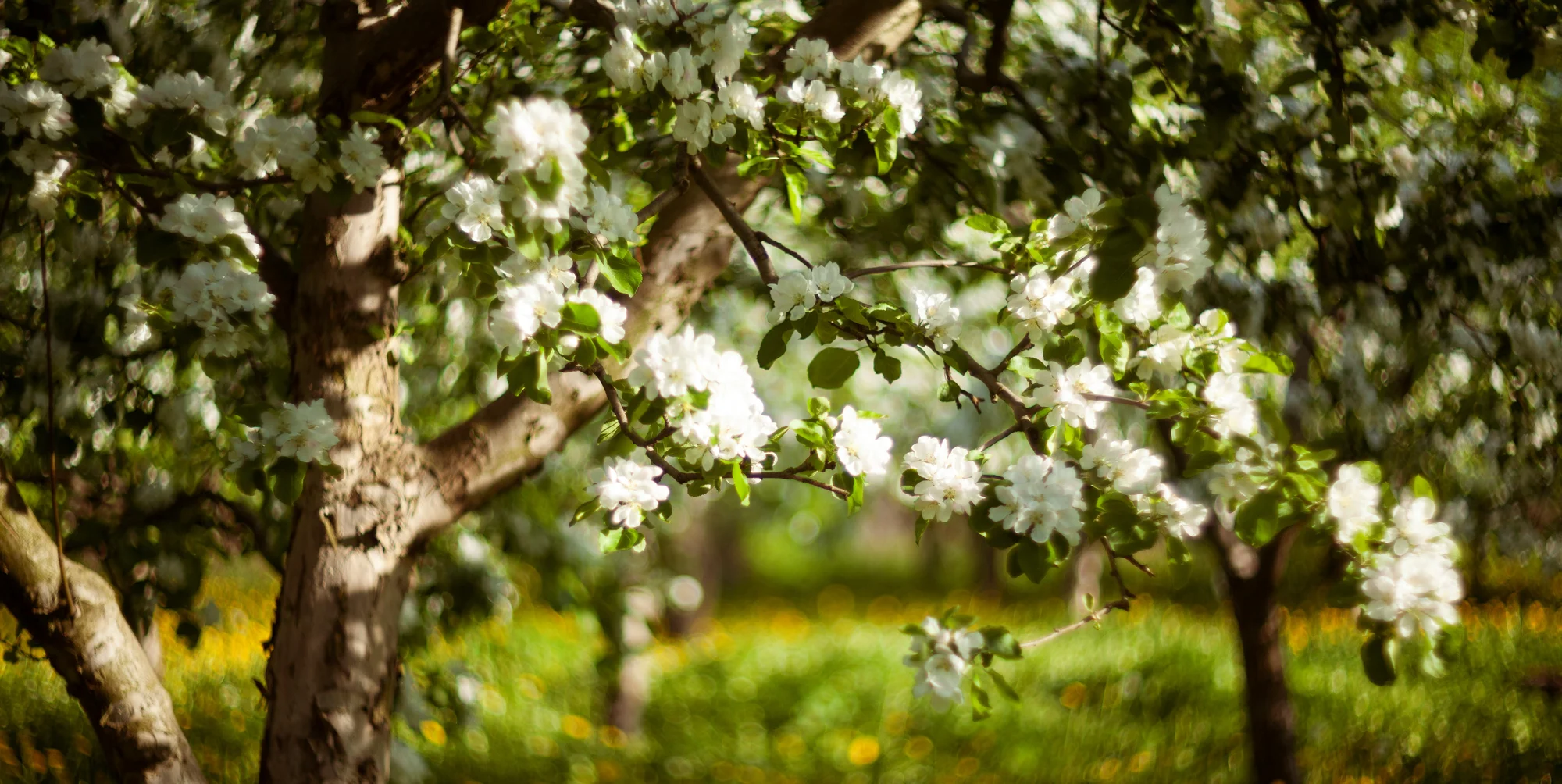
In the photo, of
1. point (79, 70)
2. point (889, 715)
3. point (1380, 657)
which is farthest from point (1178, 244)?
point (889, 715)

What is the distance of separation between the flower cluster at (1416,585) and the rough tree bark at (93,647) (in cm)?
217

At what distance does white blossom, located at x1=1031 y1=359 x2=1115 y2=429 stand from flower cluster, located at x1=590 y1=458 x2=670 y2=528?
0.64 meters

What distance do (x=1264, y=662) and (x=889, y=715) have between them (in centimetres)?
262

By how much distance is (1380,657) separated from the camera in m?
1.39

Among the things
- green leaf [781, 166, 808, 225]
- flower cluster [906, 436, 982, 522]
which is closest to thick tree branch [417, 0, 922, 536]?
green leaf [781, 166, 808, 225]

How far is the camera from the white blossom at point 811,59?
1.75 metres

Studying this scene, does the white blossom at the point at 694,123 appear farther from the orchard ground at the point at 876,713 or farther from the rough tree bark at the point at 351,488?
the orchard ground at the point at 876,713

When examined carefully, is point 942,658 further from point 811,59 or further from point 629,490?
point 811,59

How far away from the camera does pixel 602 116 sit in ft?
8.82

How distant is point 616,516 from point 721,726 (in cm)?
536

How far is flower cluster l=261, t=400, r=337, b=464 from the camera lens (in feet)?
5.42

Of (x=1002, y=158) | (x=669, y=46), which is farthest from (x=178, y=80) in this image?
(x=1002, y=158)

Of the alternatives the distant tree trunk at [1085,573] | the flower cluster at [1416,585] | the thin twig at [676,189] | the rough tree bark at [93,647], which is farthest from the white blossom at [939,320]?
the distant tree trunk at [1085,573]

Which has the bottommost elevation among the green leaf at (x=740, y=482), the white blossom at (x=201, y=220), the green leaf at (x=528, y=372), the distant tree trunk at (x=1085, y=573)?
the distant tree trunk at (x=1085, y=573)
